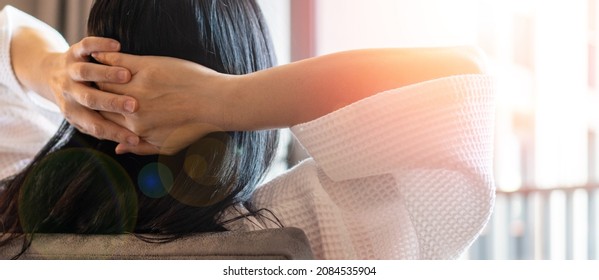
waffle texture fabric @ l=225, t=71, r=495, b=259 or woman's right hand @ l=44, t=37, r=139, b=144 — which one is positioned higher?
woman's right hand @ l=44, t=37, r=139, b=144

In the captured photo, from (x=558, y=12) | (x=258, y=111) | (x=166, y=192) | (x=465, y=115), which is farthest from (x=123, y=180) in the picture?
(x=558, y=12)

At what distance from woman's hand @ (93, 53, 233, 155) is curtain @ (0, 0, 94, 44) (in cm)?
52

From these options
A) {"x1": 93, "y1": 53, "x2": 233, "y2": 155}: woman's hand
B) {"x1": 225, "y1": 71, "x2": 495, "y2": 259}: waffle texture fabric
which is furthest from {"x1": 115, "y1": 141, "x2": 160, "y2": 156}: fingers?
{"x1": 225, "y1": 71, "x2": 495, "y2": 259}: waffle texture fabric

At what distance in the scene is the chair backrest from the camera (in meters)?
0.48

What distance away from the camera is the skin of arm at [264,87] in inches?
21.1

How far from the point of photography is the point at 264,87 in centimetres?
55

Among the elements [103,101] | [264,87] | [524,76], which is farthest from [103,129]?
[524,76]

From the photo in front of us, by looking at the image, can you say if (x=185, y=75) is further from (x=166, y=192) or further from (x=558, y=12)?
(x=558, y=12)

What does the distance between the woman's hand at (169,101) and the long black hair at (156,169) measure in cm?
2

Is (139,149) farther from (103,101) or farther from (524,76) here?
(524,76)

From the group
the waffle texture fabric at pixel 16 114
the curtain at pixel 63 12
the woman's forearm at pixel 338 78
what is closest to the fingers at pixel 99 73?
the woman's forearm at pixel 338 78

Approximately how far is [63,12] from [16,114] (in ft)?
1.33

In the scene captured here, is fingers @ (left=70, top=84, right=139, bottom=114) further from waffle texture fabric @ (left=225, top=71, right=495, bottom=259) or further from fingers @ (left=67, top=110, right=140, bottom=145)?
waffle texture fabric @ (left=225, top=71, right=495, bottom=259)

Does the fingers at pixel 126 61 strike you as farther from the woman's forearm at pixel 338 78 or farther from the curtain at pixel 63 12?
the curtain at pixel 63 12
